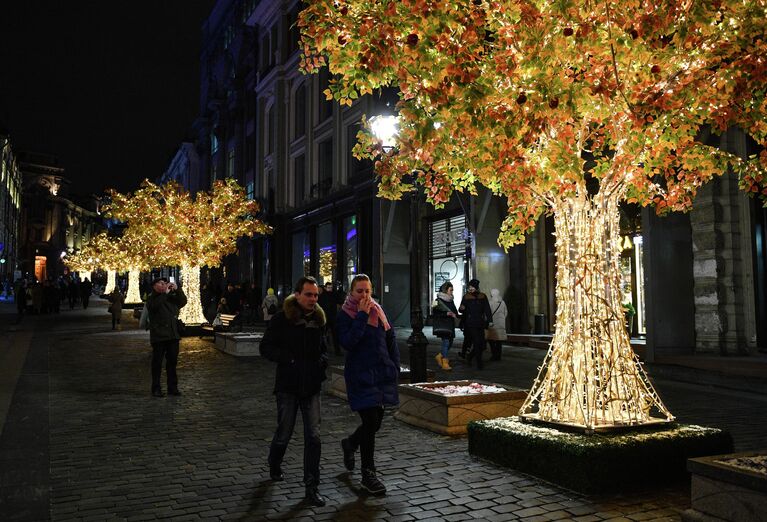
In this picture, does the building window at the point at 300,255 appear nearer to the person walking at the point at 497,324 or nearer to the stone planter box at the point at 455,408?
the person walking at the point at 497,324

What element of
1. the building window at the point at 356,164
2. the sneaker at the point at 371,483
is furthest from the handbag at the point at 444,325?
the building window at the point at 356,164

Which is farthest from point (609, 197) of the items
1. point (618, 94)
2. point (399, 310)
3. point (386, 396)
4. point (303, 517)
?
point (399, 310)

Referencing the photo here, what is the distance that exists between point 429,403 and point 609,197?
3.26 metres

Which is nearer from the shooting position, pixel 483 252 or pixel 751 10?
pixel 751 10

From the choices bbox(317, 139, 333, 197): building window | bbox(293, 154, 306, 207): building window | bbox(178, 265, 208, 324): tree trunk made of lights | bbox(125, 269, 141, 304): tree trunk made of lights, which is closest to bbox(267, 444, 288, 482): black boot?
bbox(178, 265, 208, 324): tree trunk made of lights

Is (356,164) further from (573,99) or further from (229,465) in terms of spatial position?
(573,99)

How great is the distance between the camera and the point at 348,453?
5977 mm

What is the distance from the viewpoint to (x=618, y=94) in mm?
6039

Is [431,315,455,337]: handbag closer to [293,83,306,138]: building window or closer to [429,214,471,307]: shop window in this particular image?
[429,214,471,307]: shop window

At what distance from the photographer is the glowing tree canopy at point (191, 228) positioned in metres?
25.0

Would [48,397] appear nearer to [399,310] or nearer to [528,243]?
[528,243]

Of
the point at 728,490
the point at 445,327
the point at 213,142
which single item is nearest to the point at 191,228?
the point at 445,327

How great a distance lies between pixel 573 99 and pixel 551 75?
0.32 meters

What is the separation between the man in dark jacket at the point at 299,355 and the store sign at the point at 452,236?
17775 mm
